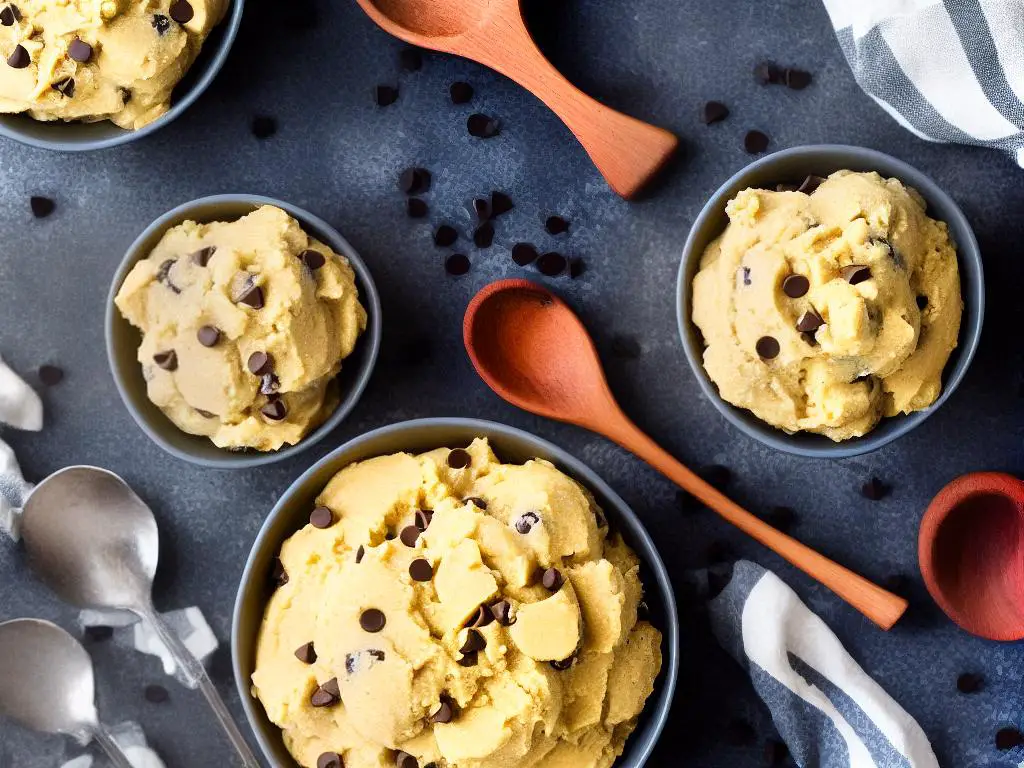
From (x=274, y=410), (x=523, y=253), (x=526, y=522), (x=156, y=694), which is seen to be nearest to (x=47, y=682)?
(x=156, y=694)

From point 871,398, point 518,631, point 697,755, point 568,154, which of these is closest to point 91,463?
point 518,631

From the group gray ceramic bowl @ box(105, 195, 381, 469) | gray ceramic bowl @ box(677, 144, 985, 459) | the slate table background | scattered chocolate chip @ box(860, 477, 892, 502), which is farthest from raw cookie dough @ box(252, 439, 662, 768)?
scattered chocolate chip @ box(860, 477, 892, 502)

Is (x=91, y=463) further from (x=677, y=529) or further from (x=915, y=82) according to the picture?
(x=915, y=82)

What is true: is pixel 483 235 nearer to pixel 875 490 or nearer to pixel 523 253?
pixel 523 253

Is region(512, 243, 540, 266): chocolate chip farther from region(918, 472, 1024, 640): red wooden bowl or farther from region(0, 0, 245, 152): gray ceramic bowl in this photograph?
region(918, 472, 1024, 640): red wooden bowl

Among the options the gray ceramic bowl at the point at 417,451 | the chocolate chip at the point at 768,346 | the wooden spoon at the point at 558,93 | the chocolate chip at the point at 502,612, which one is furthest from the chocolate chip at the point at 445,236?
the chocolate chip at the point at 502,612

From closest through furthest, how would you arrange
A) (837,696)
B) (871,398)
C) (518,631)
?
(518,631), (871,398), (837,696)
